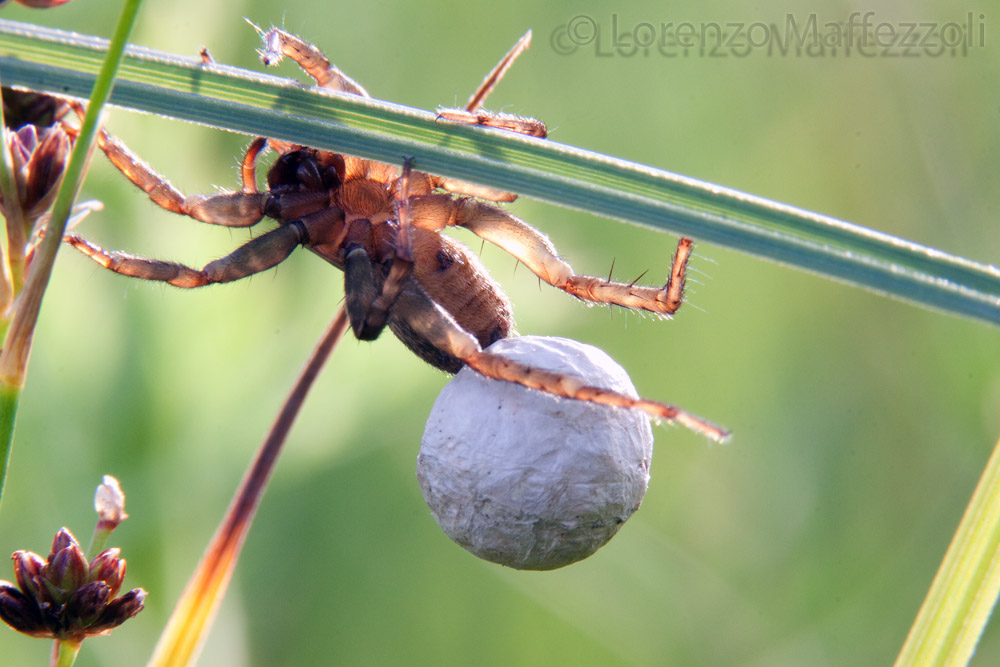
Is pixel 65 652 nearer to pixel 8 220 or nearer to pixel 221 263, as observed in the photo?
pixel 8 220

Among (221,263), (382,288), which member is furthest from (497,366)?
(221,263)

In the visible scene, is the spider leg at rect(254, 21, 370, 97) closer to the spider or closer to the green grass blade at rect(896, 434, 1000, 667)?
the spider

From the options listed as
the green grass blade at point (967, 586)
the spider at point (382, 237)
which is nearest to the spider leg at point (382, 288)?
the spider at point (382, 237)

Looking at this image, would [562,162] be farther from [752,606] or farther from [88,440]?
[752,606]

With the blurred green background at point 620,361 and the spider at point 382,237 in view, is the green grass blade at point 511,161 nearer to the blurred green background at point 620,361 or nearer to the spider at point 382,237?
the spider at point 382,237

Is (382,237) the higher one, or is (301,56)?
(301,56)

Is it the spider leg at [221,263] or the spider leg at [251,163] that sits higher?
the spider leg at [251,163]

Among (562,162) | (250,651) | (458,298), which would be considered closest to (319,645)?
(250,651)
